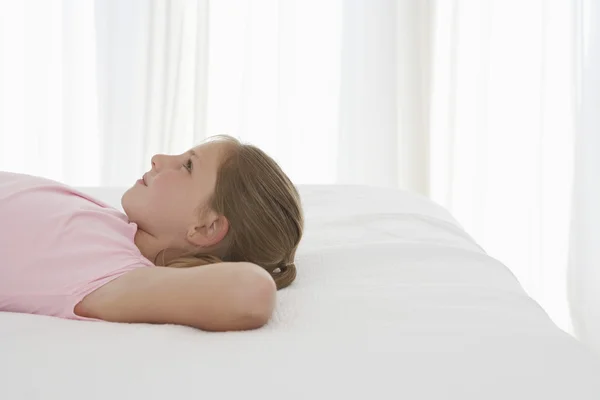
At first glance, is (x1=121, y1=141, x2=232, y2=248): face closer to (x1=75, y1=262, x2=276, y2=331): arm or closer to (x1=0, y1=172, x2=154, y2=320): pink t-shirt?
(x1=0, y1=172, x2=154, y2=320): pink t-shirt

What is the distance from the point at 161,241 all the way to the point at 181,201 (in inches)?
3.0

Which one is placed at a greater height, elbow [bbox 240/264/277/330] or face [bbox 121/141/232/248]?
face [bbox 121/141/232/248]

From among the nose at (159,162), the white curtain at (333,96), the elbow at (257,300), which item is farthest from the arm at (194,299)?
the white curtain at (333,96)

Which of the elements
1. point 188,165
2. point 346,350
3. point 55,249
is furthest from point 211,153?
point 346,350

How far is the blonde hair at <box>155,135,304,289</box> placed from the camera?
4.32 ft

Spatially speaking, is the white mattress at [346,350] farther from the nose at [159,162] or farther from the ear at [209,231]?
the nose at [159,162]

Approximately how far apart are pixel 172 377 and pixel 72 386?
0.10 m

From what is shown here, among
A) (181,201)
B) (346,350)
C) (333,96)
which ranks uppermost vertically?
(333,96)

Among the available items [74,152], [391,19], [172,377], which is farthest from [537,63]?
[172,377]

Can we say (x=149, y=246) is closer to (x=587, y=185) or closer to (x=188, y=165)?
(x=188, y=165)

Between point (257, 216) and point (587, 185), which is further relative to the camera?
point (587, 185)

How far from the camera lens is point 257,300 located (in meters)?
1.04

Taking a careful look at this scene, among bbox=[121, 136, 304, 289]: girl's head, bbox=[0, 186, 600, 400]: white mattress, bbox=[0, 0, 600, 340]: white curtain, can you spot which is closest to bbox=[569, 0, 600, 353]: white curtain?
bbox=[0, 0, 600, 340]: white curtain

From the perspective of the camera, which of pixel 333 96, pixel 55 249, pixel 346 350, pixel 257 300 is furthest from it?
pixel 333 96
